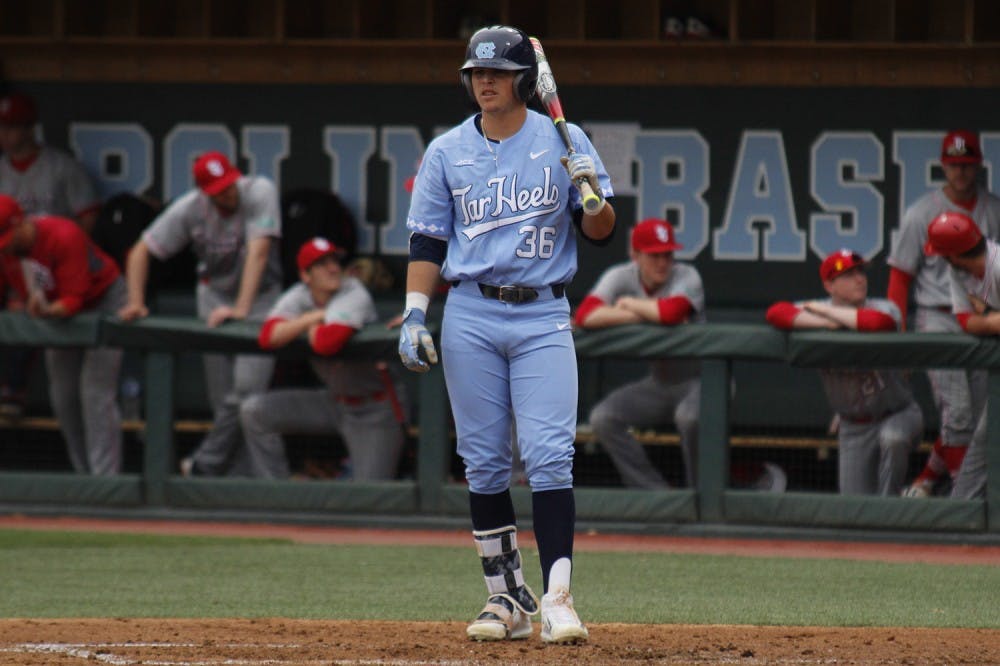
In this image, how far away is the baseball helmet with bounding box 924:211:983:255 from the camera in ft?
21.5

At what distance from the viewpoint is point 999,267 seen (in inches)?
261

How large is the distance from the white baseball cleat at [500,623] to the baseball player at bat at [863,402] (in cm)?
273

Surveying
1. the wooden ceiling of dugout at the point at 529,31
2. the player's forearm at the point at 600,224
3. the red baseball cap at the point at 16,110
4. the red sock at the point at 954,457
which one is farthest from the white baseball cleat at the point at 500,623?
the red baseball cap at the point at 16,110

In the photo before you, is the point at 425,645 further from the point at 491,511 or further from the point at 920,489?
the point at 920,489

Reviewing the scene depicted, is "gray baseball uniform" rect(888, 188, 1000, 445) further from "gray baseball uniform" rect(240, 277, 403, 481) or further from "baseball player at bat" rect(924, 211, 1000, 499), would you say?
"gray baseball uniform" rect(240, 277, 403, 481)

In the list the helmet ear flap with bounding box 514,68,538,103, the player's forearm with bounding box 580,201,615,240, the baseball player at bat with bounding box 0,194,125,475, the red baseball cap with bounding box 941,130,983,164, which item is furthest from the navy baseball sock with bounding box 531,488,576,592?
the baseball player at bat with bounding box 0,194,125,475

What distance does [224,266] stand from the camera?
830cm

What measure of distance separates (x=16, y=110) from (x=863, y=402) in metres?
4.83

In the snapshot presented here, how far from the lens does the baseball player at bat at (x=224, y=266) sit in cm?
768

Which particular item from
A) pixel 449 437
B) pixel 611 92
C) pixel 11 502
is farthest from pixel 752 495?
pixel 11 502

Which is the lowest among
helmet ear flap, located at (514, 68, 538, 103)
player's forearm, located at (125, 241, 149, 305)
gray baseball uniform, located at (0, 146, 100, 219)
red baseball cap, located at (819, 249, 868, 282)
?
player's forearm, located at (125, 241, 149, 305)

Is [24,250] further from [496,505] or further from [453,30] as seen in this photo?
[496,505]

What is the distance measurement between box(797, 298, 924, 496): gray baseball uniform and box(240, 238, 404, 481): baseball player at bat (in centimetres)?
194

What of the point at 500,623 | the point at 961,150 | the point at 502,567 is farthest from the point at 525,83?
the point at 961,150
